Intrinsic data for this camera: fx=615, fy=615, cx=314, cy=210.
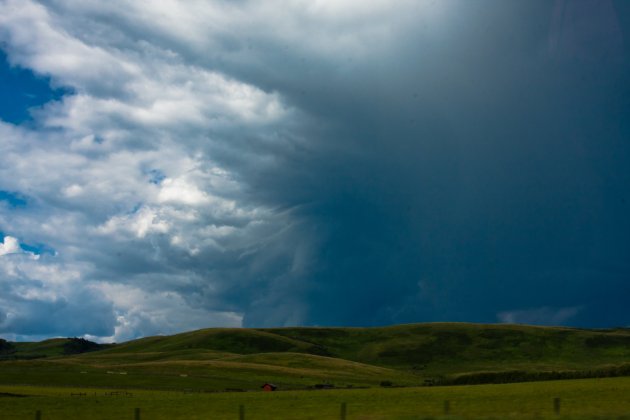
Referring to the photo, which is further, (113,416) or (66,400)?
(66,400)

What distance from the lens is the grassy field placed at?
5688cm

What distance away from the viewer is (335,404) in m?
67.4

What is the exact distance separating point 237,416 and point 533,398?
32.9m

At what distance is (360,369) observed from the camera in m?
167

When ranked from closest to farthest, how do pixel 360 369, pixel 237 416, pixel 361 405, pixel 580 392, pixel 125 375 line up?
1. pixel 237 416
2. pixel 361 405
3. pixel 580 392
4. pixel 125 375
5. pixel 360 369

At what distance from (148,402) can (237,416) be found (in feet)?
66.2

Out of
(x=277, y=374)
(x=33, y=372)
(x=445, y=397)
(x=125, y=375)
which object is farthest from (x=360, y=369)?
(x=445, y=397)

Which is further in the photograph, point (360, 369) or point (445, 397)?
point (360, 369)

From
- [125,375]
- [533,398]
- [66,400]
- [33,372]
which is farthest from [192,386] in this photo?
[533,398]

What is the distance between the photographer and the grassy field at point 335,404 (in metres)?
56.9

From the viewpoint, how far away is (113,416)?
196 ft

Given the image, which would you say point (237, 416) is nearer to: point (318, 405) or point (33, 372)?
Answer: point (318, 405)

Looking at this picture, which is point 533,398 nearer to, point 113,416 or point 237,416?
point 237,416

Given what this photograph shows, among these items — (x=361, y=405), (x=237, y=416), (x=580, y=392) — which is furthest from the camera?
(x=580, y=392)
